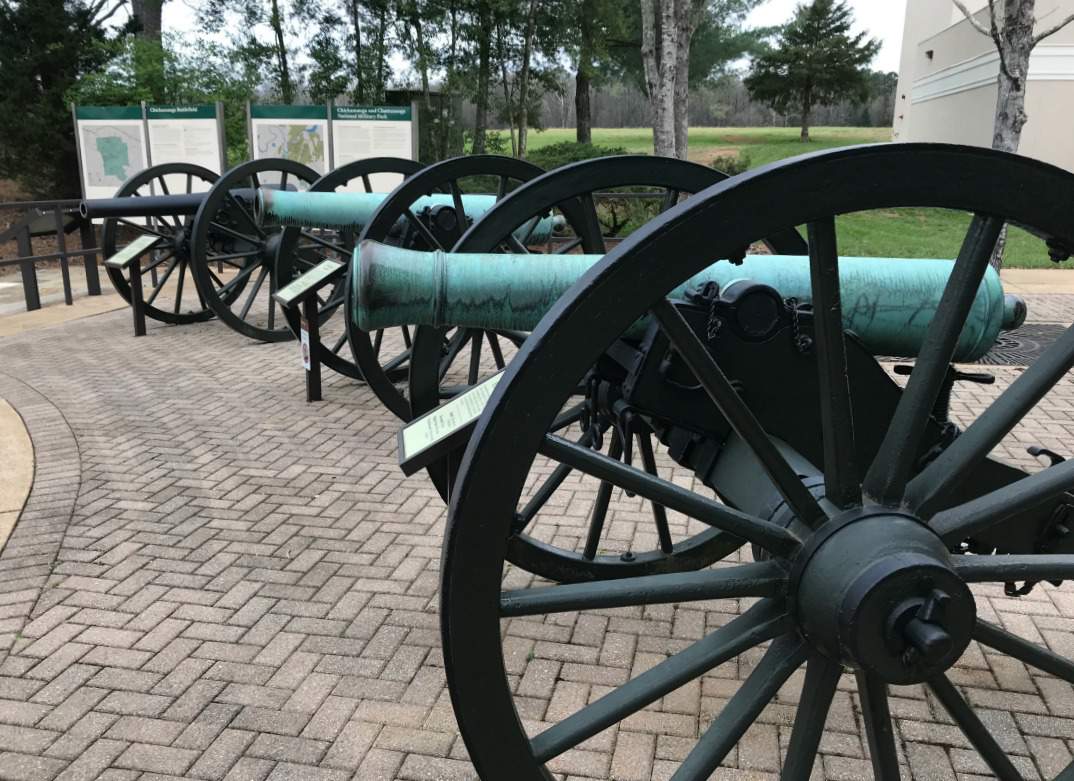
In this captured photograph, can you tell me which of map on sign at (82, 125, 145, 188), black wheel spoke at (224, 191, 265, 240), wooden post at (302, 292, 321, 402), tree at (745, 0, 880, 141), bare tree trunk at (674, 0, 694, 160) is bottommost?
wooden post at (302, 292, 321, 402)

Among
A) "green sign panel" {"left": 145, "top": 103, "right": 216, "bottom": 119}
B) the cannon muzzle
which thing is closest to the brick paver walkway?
the cannon muzzle

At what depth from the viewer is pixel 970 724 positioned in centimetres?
176

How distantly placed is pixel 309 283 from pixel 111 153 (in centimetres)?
832

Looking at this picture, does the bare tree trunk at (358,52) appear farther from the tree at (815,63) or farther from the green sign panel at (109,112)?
the tree at (815,63)

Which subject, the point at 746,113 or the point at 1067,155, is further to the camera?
the point at 746,113

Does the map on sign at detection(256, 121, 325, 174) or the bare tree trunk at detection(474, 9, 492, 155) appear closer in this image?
the map on sign at detection(256, 121, 325, 174)

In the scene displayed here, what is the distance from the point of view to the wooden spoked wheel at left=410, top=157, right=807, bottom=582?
2928 millimetres

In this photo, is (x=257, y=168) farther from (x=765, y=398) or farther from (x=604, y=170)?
(x=765, y=398)

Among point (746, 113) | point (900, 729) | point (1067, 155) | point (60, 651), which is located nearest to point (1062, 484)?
A: point (900, 729)

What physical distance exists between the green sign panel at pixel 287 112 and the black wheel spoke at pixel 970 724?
38.3 feet

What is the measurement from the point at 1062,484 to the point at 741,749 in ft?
3.98

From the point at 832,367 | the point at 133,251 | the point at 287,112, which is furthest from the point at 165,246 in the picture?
the point at 832,367

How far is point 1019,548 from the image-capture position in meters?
2.29

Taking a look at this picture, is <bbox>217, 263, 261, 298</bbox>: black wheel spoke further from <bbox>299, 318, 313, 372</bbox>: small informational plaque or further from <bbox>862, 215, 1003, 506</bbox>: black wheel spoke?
<bbox>862, 215, 1003, 506</bbox>: black wheel spoke
